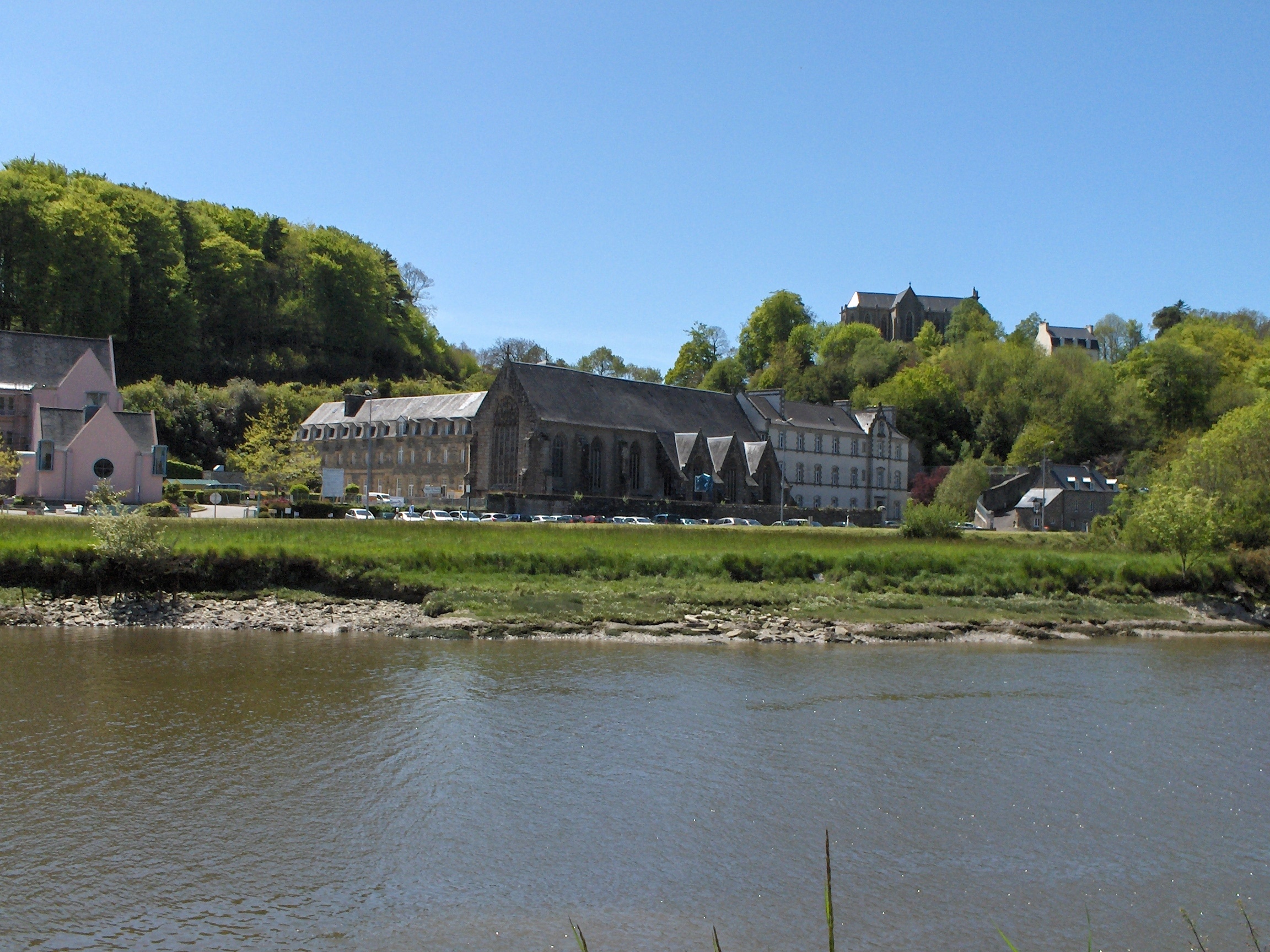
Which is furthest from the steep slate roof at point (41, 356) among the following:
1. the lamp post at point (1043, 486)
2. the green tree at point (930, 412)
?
the green tree at point (930, 412)

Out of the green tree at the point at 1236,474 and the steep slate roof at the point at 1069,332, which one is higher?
the steep slate roof at the point at 1069,332

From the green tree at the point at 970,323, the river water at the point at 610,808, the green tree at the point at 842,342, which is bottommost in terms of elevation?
the river water at the point at 610,808

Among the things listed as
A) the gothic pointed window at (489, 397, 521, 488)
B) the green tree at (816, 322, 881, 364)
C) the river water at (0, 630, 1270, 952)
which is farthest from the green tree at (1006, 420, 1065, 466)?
the river water at (0, 630, 1270, 952)

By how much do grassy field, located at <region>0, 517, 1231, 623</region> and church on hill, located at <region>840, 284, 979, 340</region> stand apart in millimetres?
108399

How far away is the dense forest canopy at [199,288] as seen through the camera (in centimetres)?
8794

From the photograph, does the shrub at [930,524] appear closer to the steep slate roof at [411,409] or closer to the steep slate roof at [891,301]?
the steep slate roof at [411,409]

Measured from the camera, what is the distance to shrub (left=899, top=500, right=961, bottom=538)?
50.8 metres

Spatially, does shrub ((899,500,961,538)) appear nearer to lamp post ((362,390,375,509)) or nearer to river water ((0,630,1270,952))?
river water ((0,630,1270,952))

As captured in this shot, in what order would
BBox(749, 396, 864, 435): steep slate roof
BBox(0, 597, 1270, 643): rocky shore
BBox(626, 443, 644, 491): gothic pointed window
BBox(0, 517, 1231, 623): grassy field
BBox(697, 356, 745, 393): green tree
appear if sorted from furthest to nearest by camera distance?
1. BBox(697, 356, 745, 393): green tree
2. BBox(749, 396, 864, 435): steep slate roof
3. BBox(626, 443, 644, 491): gothic pointed window
4. BBox(0, 517, 1231, 623): grassy field
5. BBox(0, 597, 1270, 643): rocky shore

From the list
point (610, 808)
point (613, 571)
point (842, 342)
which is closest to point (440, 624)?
point (613, 571)

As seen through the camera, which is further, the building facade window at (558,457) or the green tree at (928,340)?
the green tree at (928,340)

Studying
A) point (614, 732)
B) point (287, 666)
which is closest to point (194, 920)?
point (614, 732)

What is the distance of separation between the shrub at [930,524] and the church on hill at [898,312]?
9883 centimetres

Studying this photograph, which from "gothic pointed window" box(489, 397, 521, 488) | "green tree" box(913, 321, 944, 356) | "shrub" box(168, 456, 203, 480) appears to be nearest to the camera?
"gothic pointed window" box(489, 397, 521, 488)
